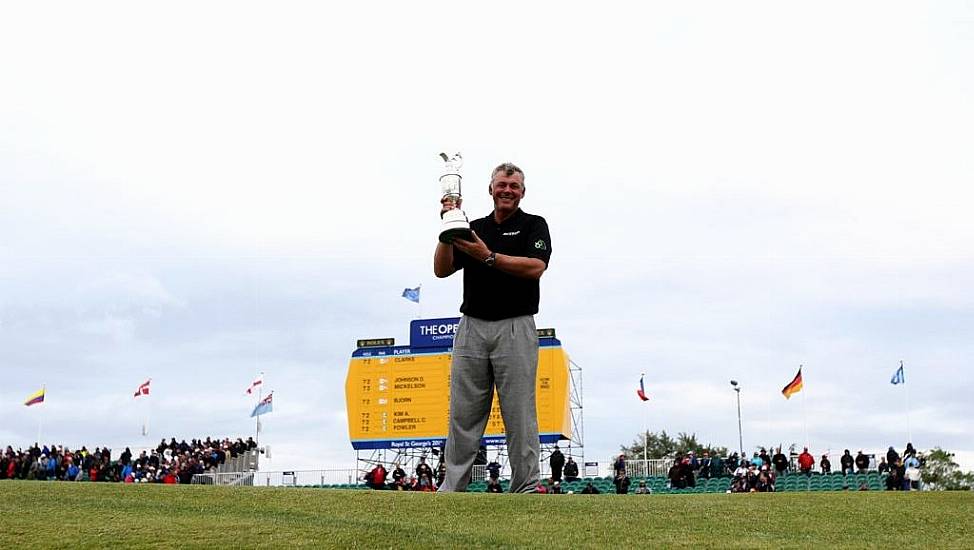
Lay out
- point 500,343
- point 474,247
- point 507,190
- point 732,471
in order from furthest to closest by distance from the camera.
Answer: point 732,471 → point 507,190 → point 500,343 → point 474,247

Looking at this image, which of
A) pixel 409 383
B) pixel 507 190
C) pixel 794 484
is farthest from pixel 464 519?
pixel 409 383

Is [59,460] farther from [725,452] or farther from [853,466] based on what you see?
[725,452]

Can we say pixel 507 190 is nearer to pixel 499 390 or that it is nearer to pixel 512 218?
pixel 512 218

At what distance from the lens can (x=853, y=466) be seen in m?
32.3

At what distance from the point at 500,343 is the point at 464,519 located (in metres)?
2.31

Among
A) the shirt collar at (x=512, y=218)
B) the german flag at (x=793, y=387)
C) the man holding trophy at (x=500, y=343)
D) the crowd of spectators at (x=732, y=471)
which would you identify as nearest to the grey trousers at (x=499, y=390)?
the man holding trophy at (x=500, y=343)

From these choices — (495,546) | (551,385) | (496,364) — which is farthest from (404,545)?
(551,385)

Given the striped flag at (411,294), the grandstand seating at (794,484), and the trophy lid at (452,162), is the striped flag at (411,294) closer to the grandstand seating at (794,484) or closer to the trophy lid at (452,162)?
the grandstand seating at (794,484)

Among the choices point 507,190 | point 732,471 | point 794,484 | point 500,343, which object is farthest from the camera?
point 732,471

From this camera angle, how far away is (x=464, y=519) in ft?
17.3

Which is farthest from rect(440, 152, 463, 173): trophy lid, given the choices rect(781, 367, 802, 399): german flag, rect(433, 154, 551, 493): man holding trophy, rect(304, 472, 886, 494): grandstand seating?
rect(781, 367, 802, 399): german flag

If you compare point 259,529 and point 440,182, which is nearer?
point 259,529

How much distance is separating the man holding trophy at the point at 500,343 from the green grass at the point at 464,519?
0.93 m

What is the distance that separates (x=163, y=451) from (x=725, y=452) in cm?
4676
